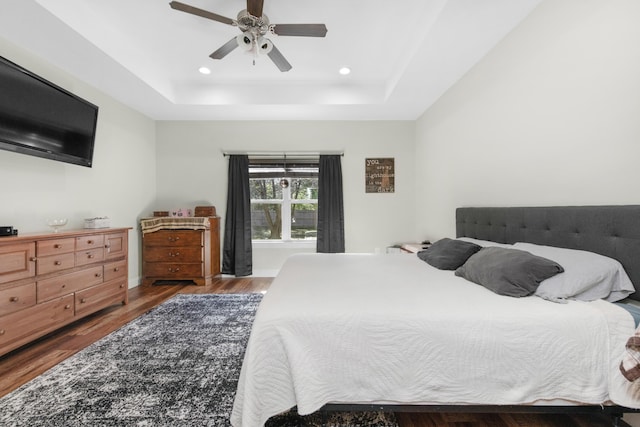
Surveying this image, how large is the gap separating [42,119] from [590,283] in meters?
4.09

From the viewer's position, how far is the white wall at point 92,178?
7.65 ft

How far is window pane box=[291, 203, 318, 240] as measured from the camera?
177 inches

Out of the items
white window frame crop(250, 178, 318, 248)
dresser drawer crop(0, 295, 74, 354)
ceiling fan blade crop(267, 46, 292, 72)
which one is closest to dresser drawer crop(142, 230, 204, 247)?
white window frame crop(250, 178, 318, 248)

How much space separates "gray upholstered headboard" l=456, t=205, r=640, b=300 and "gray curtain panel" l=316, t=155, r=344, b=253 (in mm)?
2190

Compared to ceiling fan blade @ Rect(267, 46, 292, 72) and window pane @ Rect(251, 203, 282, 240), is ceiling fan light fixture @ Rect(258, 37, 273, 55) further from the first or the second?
window pane @ Rect(251, 203, 282, 240)

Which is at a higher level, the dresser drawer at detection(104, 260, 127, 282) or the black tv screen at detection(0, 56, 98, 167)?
the black tv screen at detection(0, 56, 98, 167)

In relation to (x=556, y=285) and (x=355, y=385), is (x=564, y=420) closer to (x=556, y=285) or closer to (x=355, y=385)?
(x=556, y=285)

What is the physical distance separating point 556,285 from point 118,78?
4.16 meters

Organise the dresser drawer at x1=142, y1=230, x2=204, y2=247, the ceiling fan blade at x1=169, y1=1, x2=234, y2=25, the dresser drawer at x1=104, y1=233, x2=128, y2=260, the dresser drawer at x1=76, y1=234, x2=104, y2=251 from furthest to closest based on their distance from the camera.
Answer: the dresser drawer at x1=142, y1=230, x2=204, y2=247 < the dresser drawer at x1=104, y1=233, x2=128, y2=260 < the dresser drawer at x1=76, y1=234, x2=104, y2=251 < the ceiling fan blade at x1=169, y1=1, x2=234, y2=25

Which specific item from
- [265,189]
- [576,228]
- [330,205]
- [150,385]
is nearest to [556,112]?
[576,228]

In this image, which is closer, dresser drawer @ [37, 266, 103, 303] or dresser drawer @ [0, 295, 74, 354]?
dresser drawer @ [0, 295, 74, 354]

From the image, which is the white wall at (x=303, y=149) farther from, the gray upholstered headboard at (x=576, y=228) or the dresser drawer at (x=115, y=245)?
the gray upholstered headboard at (x=576, y=228)

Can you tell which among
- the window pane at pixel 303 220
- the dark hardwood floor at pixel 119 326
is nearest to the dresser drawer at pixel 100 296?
the dark hardwood floor at pixel 119 326

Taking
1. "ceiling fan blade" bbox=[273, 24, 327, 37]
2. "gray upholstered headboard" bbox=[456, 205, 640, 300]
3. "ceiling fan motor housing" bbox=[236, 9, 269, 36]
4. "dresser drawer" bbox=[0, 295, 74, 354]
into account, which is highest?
"ceiling fan motor housing" bbox=[236, 9, 269, 36]
